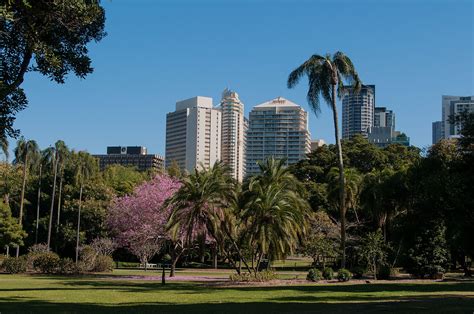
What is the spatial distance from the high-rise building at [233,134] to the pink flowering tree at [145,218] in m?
132

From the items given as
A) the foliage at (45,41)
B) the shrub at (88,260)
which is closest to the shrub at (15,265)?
the shrub at (88,260)

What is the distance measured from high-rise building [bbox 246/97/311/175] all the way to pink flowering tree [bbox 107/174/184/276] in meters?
101

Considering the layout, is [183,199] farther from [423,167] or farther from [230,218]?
[423,167]

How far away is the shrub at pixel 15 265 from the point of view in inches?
1980

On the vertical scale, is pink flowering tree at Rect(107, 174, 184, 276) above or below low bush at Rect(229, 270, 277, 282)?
above

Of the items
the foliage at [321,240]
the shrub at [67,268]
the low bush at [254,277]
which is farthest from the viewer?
the foliage at [321,240]

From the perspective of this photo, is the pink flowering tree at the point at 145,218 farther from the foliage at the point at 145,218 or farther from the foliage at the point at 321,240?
the foliage at the point at 321,240

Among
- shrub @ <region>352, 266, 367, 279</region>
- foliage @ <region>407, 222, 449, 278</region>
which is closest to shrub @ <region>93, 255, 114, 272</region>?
shrub @ <region>352, 266, 367, 279</region>

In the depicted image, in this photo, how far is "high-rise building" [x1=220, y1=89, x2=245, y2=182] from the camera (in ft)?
629

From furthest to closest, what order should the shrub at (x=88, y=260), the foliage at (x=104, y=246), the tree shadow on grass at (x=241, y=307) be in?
the foliage at (x=104, y=246), the shrub at (x=88, y=260), the tree shadow on grass at (x=241, y=307)

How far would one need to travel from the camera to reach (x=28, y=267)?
51625mm

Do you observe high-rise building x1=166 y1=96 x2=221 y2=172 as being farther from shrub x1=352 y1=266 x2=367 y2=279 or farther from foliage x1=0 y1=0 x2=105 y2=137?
foliage x1=0 y1=0 x2=105 y2=137

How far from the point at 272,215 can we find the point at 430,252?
12433 millimetres

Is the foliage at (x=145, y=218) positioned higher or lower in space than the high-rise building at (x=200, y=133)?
lower
